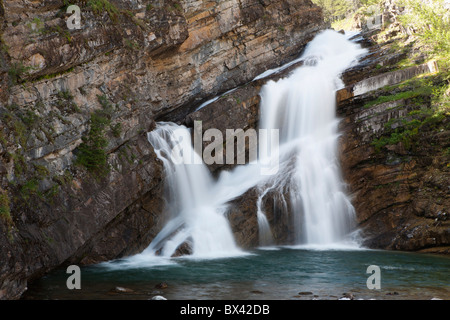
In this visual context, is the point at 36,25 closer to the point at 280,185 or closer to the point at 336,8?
the point at 280,185

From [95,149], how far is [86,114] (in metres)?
1.55

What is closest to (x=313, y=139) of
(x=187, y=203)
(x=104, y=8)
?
(x=187, y=203)

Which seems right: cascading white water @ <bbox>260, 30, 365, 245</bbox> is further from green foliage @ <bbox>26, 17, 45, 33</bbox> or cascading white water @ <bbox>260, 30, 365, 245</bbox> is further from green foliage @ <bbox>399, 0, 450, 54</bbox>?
green foliage @ <bbox>26, 17, 45, 33</bbox>

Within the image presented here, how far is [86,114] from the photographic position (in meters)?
17.1

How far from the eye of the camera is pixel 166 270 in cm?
1451

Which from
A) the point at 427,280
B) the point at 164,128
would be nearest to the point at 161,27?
the point at 164,128

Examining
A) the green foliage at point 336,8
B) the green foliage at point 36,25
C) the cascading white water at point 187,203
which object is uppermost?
Result: the green foliage at point 336,8

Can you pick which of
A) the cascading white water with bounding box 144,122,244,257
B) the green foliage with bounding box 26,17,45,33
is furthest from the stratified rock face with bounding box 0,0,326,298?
the cascading white water with bounding box 144,122,244,257

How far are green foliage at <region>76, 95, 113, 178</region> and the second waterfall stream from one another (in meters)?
3.16

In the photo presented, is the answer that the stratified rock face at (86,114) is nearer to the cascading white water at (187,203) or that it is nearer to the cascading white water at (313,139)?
the cascading white water at (187,203)

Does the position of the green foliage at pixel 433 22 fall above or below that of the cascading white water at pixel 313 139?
above

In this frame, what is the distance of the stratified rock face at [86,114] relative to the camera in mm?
13594

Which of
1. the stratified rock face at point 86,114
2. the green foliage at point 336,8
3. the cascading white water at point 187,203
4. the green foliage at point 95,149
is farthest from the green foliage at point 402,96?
the green foliage at point 336,8

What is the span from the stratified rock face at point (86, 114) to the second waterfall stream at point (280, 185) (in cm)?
107
